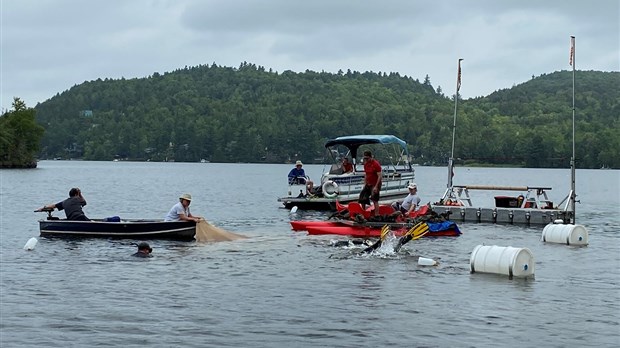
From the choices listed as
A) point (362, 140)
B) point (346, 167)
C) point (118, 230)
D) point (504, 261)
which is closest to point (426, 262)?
point (504, 261)

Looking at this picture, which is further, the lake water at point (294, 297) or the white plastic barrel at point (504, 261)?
the white plastic barrel at point (504, 261)

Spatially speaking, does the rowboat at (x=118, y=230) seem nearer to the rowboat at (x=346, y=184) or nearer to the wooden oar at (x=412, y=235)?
the wooden oar at (x=412, y=235)

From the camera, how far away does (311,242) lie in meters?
32.0

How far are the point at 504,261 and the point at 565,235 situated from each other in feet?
37.3

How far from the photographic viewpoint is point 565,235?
34125 millimetres

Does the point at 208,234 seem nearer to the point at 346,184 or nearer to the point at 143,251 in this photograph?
Answer: the point at 143,251

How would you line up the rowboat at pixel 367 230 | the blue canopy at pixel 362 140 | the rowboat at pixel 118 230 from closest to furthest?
the rowboat at pixel 118 230 → the rowboat at pixel 367 230 → the blue canopy at pixel 362 140

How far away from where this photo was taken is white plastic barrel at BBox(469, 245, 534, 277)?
23.5 metres

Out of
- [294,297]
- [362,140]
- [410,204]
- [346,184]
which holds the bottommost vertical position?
[294,297]

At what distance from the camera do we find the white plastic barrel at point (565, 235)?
34062 millimetres

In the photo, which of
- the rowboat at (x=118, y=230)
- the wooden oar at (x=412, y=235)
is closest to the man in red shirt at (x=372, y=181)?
the wooden oar at (x=412, y=235)

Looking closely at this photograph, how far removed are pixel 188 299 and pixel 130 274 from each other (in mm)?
4130

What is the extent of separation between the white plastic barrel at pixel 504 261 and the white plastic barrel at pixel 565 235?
10.7 m

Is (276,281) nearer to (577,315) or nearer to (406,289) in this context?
(406,289)
